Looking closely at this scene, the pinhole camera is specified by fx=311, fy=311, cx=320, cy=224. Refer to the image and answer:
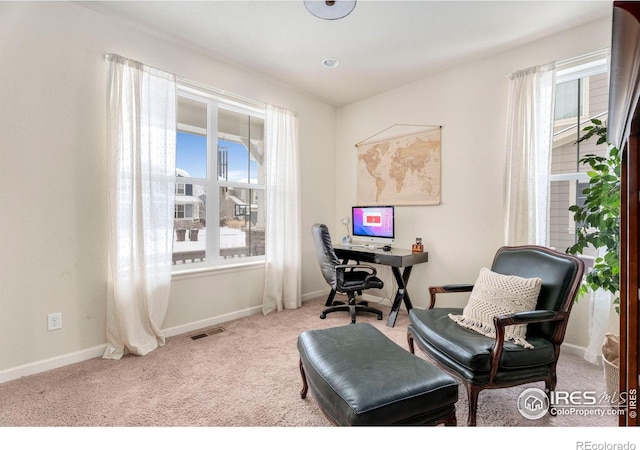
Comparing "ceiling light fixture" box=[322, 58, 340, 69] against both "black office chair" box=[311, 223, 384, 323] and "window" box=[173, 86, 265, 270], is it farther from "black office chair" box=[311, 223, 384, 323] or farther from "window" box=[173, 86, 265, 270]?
"black office chair" box=[311, 223, 384, 323]

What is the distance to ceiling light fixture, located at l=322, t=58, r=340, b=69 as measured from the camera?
3.08 meters

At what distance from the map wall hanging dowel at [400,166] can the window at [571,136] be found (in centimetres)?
103

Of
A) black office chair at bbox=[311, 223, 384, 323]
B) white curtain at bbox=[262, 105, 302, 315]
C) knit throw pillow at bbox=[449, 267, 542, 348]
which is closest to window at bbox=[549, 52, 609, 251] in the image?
knit throw pillow at bbox=[449, 267, 542, 348]

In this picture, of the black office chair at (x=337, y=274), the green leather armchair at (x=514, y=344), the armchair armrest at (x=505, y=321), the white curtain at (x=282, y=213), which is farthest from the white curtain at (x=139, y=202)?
the armchair armrest at (x=505, y=321)

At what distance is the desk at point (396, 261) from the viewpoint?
3135 millimetres

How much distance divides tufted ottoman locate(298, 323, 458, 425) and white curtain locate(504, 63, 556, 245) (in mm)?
1792

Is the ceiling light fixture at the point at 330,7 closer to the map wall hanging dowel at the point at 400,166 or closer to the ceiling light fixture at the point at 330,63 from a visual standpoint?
the ceiling light fixture at the point at 330,63

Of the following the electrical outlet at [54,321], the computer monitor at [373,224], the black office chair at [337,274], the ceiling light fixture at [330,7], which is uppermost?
the ceiling light fixture at [330,7]

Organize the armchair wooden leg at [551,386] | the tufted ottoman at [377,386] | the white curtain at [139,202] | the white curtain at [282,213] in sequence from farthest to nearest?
the white curtain at [282,213] → the white curtain at [139,202] → the armchair wooden leg at [551,386] → the tufted ottoman at [377,386]

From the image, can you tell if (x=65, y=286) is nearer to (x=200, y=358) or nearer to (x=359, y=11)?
(x=200, y=358)

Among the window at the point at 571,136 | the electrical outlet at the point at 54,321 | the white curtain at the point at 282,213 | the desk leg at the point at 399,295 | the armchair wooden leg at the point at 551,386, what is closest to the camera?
the armchair wooden leg at the point at 551,386

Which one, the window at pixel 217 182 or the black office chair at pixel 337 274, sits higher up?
the window at pixel 217 182

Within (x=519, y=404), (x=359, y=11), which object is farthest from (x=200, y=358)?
(x=359, y=11)
